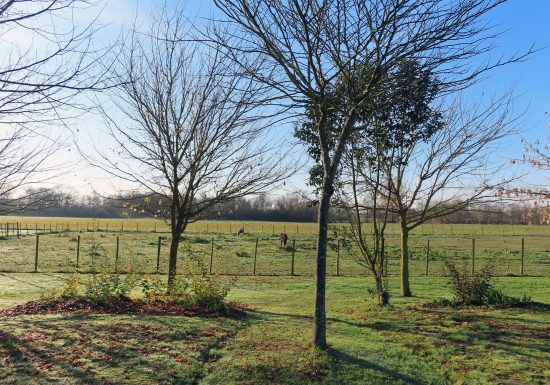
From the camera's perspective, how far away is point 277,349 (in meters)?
6.39

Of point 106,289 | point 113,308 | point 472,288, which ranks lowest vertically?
point 113,308

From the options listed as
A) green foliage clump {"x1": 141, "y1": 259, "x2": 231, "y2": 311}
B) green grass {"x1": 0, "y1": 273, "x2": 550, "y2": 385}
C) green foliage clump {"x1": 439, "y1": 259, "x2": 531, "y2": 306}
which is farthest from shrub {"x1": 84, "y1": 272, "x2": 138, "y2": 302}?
green foliage clump {"x1": 439, "y1": 259, "x2": 531, "y2": 306}

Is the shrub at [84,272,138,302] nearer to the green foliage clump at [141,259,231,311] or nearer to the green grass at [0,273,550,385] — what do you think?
the green foliage clump at [141,259,231,311]

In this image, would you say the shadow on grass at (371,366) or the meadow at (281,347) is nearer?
the meadow at (281,347)

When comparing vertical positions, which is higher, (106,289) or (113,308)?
(106,289)

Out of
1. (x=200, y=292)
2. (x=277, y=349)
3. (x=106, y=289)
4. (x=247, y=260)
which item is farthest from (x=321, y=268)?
(x=247, y=260)

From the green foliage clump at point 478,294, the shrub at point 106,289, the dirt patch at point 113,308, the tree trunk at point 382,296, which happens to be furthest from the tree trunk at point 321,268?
the green foliage clump at point 478,294

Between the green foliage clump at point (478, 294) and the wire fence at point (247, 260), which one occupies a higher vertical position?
the green foliage clump at point (478, 294)

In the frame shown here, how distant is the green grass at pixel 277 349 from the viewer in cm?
536

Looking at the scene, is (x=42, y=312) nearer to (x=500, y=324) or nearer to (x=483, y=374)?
(x=483, y=374)

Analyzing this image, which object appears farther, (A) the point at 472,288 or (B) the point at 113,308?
(A) the point at 472,288

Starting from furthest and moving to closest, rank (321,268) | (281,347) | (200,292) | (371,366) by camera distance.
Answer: (200,292) < (281,347) < (321,268) < (371,366)

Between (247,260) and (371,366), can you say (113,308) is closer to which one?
(371,366)

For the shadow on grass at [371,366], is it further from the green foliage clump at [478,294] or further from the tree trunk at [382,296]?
the green foliage clump at [478,294]
